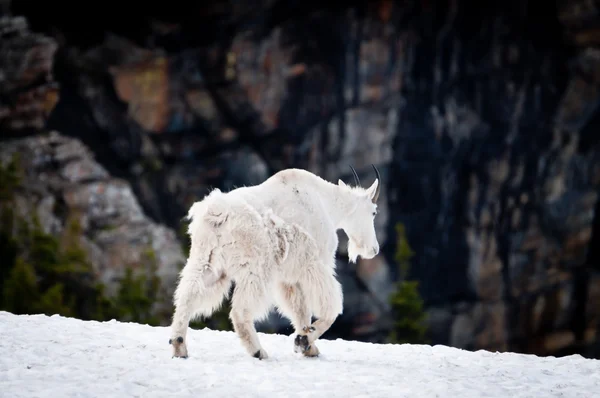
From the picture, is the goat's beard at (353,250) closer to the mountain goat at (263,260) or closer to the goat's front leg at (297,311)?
the mountain goat at (263,260)

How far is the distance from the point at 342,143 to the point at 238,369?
2573 cm

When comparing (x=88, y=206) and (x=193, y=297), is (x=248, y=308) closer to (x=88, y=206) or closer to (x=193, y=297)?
(x=193, y=297)

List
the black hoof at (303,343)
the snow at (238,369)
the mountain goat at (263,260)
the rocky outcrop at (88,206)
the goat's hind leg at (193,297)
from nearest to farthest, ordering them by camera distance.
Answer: the snow at (238,369) → the goat's hind leg at (193,297) → the mountain goat at (263,260) → the black hoof at (303,343) → the rocky outcrop at (88,206)

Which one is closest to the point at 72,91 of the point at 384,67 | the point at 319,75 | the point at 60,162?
the point at 60,162

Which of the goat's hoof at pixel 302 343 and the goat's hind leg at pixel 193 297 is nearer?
the goat's hind leg at pixel 193 297

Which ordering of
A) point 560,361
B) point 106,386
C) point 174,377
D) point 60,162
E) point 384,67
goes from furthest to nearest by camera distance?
1. point 384,67
2. point 60,162
3. point 560,361
4. point 174,377
5. point 106,386

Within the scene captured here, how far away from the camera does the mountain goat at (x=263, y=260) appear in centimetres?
719

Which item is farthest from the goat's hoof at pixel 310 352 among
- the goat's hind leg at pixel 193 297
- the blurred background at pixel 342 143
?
the blurred background at pixel 342 143

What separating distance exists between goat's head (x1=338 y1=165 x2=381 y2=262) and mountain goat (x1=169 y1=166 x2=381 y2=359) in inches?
16.8

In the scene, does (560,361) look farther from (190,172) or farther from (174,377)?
(190,172)

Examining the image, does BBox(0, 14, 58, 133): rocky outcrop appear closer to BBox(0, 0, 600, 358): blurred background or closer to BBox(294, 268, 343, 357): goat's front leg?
BBox(0, 0, 600, 358): blurred background

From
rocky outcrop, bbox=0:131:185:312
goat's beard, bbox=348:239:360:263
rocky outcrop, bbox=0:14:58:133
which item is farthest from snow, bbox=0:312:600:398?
rocky outcrop, bbox=0:14:58:133

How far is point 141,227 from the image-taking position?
3075 cm

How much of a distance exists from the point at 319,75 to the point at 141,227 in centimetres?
932
